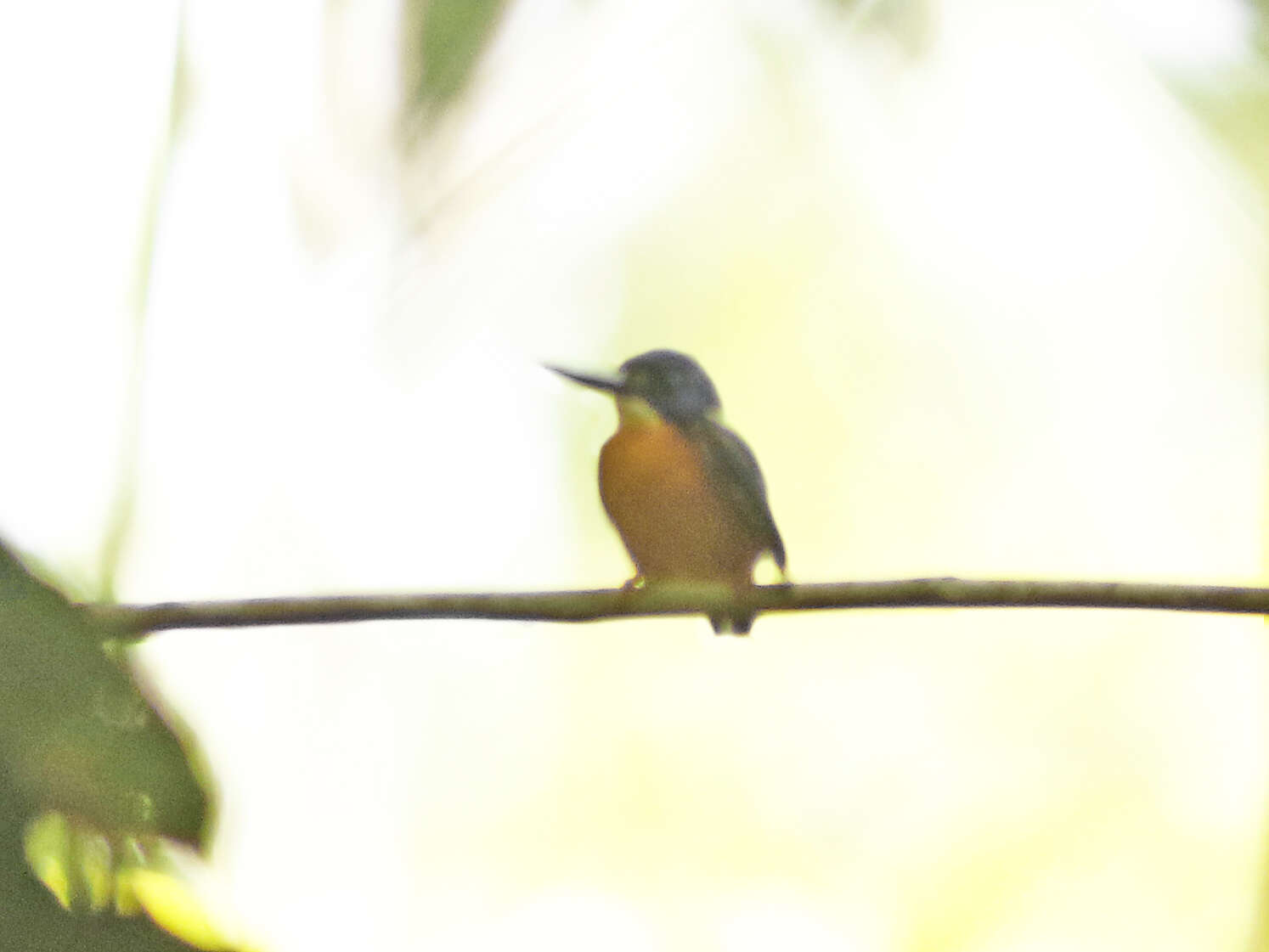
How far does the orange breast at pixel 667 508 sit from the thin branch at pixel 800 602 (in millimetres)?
728

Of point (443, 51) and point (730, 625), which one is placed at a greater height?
point (443, 51)

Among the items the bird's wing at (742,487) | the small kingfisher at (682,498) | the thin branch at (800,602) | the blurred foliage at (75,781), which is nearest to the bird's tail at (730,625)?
the small kingfisher at (682,498)

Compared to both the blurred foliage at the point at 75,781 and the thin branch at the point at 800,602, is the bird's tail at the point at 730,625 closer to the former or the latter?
the thin branch at the point at 800,602

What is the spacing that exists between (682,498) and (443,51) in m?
0.92

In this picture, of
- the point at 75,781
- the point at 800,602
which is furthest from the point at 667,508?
the point at 75,781

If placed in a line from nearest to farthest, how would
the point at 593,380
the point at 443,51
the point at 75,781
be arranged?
the point at 75,781 < the point at 443,51 < the point at 593,380

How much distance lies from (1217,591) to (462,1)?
792 mm

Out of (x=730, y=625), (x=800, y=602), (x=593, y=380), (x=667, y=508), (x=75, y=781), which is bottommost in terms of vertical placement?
(x=75, y=781)

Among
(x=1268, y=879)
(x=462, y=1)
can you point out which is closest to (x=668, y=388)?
(x=462, y=1)

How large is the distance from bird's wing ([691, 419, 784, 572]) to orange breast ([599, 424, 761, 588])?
16 mm

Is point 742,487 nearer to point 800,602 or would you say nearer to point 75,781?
point 800,602

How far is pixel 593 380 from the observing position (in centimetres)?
168

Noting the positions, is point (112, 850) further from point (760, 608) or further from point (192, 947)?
point (760, 608)

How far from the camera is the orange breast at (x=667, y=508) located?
168cm
